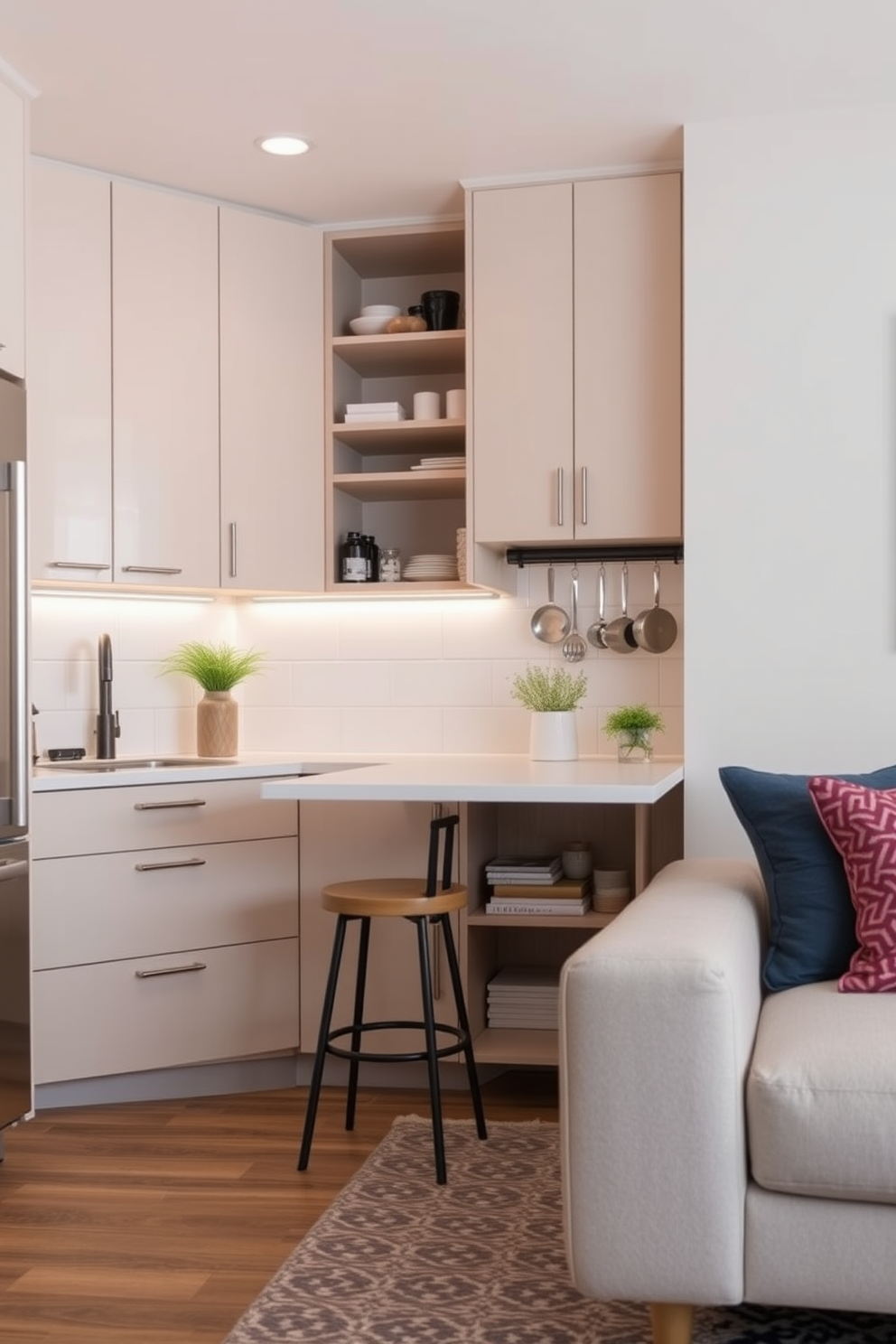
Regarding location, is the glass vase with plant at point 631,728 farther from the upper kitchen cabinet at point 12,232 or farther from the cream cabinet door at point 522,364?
the upper kitchen cabinet at point 12,232

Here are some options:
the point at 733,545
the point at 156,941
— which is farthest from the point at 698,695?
the point at 156,941

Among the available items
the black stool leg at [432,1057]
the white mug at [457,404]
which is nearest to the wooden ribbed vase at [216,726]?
the white mug at [457,404]

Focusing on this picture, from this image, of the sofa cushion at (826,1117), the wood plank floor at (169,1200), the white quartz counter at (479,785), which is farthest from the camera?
the white quartz counter at (479,785)

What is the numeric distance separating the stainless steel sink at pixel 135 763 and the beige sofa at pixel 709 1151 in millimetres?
2108

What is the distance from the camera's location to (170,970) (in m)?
3.65

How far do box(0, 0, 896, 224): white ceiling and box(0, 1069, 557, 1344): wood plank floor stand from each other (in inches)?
95.6

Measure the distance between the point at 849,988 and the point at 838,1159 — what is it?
0.46 metres

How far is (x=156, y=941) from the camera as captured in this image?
365 centimetres

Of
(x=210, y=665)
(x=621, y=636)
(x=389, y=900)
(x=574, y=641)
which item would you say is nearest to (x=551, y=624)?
(x=574, y=641)

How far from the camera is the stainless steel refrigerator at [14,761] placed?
120 inches

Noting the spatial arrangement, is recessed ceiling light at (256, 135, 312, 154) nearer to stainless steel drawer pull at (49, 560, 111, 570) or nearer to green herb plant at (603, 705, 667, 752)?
stainless steel drawer pull at (49, 560, 111, 570)

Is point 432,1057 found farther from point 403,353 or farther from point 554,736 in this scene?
point 403,353

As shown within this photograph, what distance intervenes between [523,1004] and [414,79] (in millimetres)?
2306

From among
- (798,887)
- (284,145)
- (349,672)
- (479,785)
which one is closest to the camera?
(798,887)
